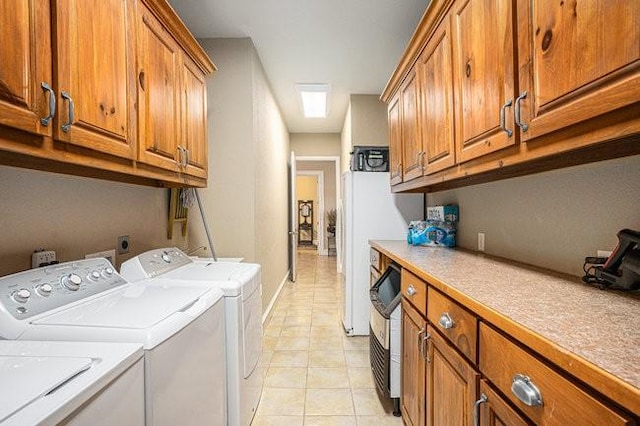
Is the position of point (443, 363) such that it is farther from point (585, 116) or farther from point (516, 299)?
point (585, 116)

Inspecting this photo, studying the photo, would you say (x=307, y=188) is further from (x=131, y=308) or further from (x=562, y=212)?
(x=131, y=308)

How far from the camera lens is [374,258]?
273cm

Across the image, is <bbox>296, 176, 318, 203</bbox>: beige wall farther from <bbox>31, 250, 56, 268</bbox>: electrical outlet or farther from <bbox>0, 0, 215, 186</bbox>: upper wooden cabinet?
<bbox>31, 250, 56, 268</bbox>: electrical outlet

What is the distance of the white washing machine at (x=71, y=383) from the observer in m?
0.58

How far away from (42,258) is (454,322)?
1.58 metres

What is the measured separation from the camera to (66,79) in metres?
1.00

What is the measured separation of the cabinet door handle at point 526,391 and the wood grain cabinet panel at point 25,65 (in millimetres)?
1375

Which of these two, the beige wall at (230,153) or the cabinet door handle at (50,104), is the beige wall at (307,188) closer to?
the beige wall at (230,153)

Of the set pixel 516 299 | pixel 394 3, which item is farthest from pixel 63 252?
pixel 394 3

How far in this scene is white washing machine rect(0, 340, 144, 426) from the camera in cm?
58

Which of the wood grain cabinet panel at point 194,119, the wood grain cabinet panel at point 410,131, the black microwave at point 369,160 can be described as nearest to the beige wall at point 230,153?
the wood grain cabinet panel at point 194,119

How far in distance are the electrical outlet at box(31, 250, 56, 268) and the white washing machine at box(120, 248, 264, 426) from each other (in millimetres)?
317

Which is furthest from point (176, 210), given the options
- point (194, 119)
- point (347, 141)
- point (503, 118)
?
point (347, 141)

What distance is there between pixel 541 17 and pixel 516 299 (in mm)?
836
